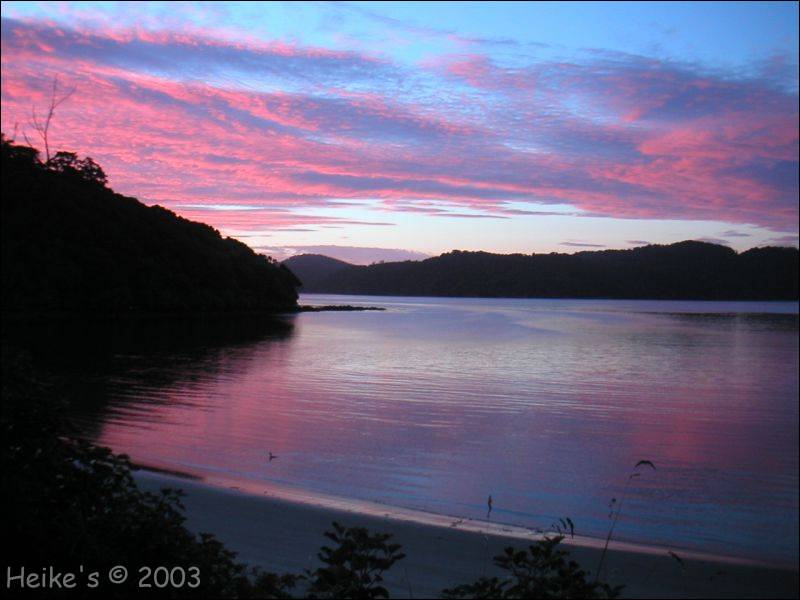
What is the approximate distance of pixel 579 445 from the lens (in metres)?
13.0

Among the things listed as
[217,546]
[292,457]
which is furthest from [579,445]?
[217,546]

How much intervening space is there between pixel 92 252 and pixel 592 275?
94.8 metres

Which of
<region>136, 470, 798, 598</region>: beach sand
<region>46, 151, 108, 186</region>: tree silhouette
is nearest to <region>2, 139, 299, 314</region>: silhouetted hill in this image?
<region>46, 151, 108, 186</region>: tree silhouette

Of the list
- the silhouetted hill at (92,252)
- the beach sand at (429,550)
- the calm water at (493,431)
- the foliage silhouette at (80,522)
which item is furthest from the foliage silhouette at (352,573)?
the silhouetted hill at (92,252)

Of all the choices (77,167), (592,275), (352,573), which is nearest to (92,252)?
(77,167)

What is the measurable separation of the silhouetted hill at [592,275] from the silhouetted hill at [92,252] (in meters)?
50.9

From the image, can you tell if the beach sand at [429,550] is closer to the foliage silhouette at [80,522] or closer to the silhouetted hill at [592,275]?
the foliage silhouette at [80,522]

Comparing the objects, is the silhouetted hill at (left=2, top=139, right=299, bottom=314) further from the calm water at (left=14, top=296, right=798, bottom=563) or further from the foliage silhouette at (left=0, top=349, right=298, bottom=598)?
the foliage silhouette at (left=0, top=349, right=298, bottom=598)

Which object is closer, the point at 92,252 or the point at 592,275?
the point at 92,252

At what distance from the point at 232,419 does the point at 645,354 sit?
25.5 meters

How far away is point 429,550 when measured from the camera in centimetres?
639

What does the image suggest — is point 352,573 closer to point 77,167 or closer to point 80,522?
point 80,522

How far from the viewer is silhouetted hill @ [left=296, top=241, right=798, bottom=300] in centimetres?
6009

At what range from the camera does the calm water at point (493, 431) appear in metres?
9.09
